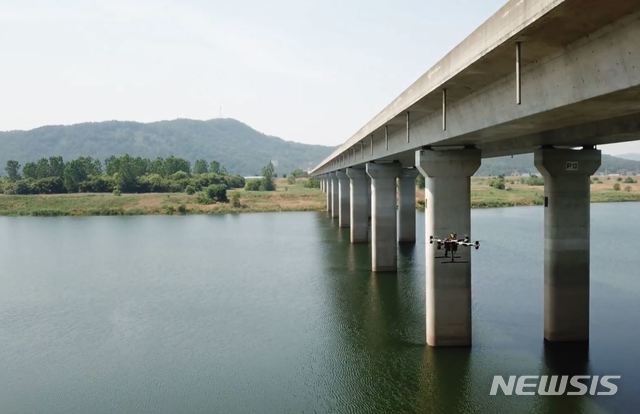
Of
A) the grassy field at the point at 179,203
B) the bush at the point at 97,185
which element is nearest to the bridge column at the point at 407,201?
the grassy field at the point at 179,203

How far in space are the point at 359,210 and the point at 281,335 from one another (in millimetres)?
31963

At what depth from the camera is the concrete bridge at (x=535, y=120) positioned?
1053cm

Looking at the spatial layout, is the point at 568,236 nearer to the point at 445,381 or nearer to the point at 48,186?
the point at 445,381

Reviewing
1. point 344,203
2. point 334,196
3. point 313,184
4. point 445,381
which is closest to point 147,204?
point 334,196

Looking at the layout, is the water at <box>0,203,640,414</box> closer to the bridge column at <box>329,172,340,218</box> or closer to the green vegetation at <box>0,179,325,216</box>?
the bridge column at <box>329,172,340,218</box>

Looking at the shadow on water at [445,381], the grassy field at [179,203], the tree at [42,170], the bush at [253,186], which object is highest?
the tree at [42,170]

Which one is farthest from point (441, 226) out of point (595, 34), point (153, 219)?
point (153, 219)

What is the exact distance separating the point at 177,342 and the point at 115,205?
9799 centimetres

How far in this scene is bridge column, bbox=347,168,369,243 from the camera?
5669cm

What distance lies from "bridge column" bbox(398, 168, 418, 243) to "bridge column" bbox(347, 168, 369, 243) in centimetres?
358

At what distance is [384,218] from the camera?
40562 mm

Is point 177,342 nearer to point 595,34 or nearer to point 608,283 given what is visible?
point 595,34

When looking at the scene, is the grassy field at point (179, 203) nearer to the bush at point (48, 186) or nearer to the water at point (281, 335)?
the bush at point (48, 186)

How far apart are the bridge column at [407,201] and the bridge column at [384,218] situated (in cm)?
1361
